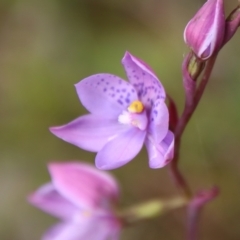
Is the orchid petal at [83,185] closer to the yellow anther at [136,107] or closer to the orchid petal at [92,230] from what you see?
the orchid petal at [92,230]

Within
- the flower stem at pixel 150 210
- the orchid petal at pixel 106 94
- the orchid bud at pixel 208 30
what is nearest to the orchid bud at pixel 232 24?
the orchid bud at pixel 208 30

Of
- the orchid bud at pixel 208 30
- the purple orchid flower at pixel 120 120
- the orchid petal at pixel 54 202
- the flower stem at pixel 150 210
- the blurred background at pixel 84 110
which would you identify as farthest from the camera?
the blurred background at pixel 84 110

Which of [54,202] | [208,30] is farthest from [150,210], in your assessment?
[208,30]

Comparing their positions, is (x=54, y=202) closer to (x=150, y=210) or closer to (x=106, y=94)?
(x=150, y=210)

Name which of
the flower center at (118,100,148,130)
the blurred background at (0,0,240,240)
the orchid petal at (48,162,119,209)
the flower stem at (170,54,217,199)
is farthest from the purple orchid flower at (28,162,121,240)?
the blurred background at (0,0,240,240)

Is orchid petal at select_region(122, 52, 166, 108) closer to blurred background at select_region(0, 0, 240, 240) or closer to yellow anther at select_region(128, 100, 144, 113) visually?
yellow anther at select_region(128, 100, 144, 113)

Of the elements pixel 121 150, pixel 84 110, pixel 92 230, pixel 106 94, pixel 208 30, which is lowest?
pixel 92 230
